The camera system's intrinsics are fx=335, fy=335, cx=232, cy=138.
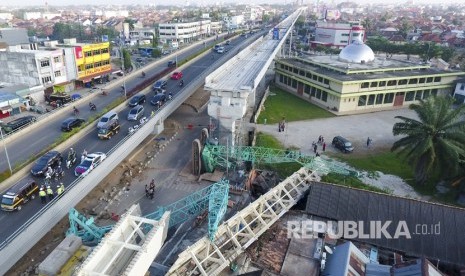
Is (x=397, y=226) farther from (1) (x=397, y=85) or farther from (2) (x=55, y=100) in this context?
(2) (x=55, y=100)

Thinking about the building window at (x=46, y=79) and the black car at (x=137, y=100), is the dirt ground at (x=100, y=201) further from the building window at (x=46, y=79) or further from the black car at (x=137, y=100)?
the building window at (x=46, y=79)

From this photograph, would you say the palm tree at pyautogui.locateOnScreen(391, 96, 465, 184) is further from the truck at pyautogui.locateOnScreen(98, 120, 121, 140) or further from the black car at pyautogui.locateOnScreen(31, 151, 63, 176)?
the black car at pyautogui.locateOnScreen(31, 151, 63, 176)

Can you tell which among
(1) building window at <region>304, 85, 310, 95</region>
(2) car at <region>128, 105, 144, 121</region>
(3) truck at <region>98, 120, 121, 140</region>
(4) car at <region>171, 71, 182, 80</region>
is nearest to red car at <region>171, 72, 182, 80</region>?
(4) car at <region>171, 71, 182, 80</region>

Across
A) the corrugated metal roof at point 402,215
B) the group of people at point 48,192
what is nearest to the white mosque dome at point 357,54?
the corrugated metal roof at point 402,215

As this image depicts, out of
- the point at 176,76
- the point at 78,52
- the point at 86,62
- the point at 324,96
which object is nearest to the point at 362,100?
the point at 324,96

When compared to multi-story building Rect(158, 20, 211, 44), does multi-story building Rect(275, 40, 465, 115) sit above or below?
below

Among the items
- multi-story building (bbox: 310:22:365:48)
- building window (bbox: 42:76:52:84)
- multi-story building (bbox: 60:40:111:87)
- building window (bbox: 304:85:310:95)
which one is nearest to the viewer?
building window (bbox: 42:76:52:84)

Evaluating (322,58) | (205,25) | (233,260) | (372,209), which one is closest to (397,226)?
(372,209)

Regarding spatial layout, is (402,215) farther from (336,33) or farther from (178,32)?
(178,32)
